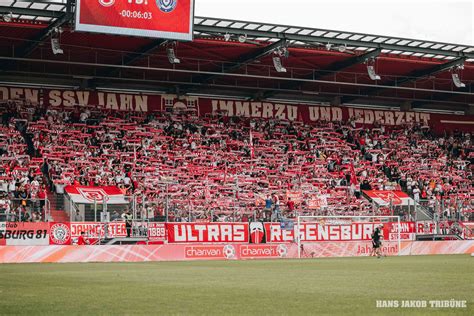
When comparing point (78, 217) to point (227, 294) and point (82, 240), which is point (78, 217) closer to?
point (82, 240)

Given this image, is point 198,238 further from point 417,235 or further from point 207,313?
point 207,313

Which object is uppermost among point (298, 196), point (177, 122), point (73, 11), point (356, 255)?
point (73, 11)

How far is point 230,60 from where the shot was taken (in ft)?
165

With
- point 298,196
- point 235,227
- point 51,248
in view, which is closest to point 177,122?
point 298,196

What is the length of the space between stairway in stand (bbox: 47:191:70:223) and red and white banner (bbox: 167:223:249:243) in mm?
4895

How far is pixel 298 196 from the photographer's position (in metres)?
46.8

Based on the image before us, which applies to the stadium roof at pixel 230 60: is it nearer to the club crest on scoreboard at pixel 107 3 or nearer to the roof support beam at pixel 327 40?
the roof support beam at pixel 327 40

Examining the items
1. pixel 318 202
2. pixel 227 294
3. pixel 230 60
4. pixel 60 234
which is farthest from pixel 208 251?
pixel 227 294

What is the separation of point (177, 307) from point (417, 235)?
33672 mm

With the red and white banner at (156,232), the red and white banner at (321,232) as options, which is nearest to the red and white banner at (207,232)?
the red and white banner at (156,232)

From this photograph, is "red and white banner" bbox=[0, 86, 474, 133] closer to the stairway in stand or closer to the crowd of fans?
the crowd of fans

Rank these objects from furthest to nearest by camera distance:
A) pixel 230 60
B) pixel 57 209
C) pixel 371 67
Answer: pixel 230 60 → pixel 371 67 → pixel 57 209

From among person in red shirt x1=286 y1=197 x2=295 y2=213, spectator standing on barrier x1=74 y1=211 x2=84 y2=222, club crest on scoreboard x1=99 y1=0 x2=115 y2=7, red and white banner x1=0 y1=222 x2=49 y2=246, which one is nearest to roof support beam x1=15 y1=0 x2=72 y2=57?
club crest on scoreboard x1=99 y1=0 x2=115 y2=7

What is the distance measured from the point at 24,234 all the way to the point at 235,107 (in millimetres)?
25639
